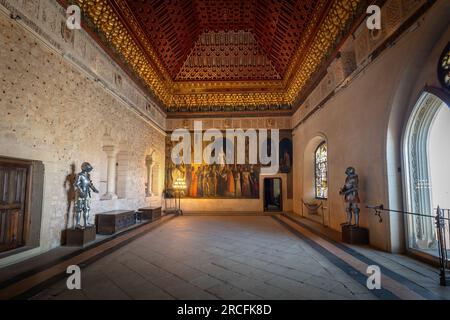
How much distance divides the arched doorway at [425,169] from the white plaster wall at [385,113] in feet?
0.57

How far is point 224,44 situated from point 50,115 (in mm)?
8487

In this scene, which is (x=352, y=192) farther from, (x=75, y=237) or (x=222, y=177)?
(x=222, y=177)

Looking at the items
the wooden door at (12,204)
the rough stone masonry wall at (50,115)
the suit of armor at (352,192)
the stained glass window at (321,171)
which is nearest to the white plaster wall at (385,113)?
the suit of armor at (352,192)

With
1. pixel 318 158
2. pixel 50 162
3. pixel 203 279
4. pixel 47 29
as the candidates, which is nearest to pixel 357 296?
pixel 203 279

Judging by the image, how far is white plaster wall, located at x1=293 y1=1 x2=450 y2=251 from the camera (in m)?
4.02

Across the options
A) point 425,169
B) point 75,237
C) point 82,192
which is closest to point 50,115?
point 82,192

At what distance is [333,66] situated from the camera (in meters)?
7.27

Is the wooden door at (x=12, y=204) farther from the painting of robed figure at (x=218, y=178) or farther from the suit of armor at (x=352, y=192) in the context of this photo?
the painting of robed figure at (x=218, y=178)

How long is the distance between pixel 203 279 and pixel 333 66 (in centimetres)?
697

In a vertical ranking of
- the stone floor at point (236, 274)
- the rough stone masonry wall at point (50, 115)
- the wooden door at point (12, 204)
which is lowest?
the stone floor at point (236, 274)

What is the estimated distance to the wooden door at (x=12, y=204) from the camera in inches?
160

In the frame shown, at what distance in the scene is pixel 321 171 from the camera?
33.8 ft

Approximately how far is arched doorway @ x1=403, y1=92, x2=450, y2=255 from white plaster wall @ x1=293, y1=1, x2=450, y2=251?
0.17m

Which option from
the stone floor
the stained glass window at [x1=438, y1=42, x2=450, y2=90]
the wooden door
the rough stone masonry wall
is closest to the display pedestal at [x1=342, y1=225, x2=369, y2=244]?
the stone floor
